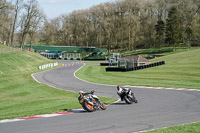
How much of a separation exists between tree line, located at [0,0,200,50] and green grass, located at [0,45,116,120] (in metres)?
35.3

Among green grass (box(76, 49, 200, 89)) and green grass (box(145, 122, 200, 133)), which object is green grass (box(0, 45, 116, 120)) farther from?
green grass (box(76, 49, 200, 89))

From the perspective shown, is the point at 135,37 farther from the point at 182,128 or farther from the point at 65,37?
the point at 182,128

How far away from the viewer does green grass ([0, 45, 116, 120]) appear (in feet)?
58.2

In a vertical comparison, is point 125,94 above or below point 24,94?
above

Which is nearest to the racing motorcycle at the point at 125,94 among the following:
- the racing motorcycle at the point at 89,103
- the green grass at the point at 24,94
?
the green grass at the point at 24,94

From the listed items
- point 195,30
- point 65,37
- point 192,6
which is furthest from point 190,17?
point 65,37

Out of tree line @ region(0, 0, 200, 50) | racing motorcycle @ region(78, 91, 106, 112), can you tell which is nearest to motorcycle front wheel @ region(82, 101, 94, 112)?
racing motorcycle @ region(78, 91, 106, 112)

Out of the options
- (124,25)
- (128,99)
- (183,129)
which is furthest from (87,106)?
(124,25)

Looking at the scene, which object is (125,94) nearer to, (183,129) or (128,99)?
(128,99)

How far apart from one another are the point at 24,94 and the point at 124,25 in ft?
332

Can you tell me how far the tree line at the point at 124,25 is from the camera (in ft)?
340

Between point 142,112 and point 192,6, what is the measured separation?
107 metres

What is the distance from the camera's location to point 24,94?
27750 mm

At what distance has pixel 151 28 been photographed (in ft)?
410
